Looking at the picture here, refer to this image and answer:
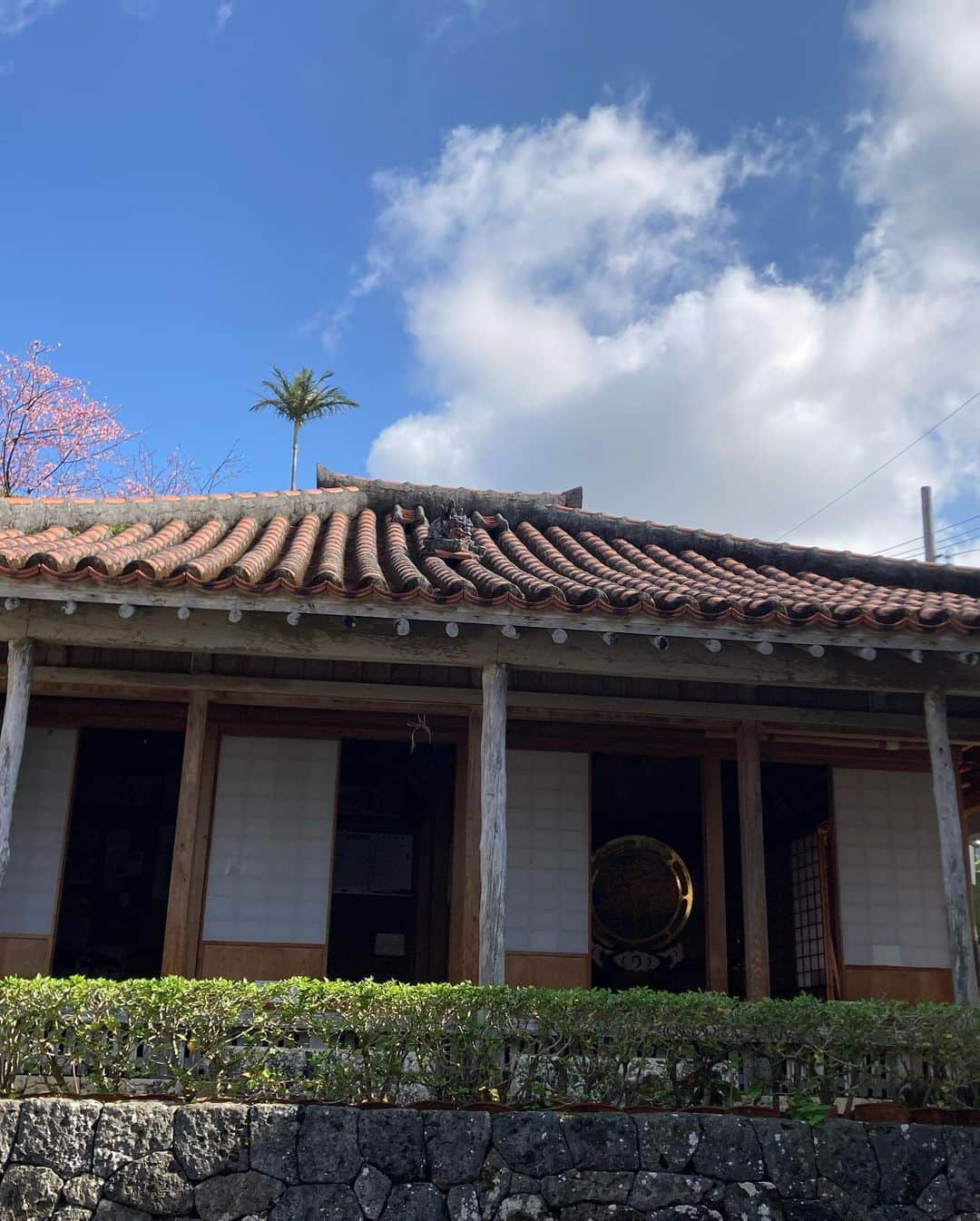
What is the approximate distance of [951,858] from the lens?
796 cm

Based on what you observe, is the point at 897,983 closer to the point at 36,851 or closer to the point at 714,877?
the point at 714,877

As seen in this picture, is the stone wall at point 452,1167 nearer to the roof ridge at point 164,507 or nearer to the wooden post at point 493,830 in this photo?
the wooden post at point 493,830

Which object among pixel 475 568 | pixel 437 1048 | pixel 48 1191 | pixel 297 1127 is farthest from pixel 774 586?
pixel 48 1191

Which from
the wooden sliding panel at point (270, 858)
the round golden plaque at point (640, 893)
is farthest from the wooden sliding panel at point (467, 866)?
the round golden plaque at point (640, 893)

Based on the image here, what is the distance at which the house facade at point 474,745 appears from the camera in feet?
25.2

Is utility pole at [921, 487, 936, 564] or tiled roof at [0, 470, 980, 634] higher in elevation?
utility pole at [921, 487, 936, 564]

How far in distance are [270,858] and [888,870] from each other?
4991 mm

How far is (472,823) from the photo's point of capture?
29.3 ft

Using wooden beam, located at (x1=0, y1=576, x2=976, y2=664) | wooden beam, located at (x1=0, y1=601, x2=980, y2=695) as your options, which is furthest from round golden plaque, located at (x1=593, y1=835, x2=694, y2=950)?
wooden beam, located at (x1=0, y1=576, x2=976, y2=664)

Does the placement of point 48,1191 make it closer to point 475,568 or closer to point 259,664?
point 259,664

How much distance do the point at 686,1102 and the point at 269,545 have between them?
5136 mm

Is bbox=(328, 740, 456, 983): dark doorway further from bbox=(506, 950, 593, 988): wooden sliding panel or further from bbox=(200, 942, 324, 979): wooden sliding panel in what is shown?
bbox=(200, 942, 324, 979): wooden sliding panel

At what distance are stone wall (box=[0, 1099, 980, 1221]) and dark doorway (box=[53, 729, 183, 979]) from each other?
5535mm

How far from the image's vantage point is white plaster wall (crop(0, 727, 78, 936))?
9141mm
